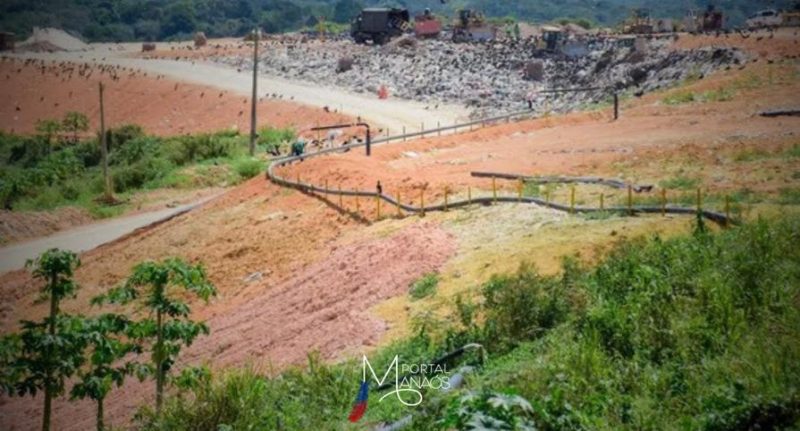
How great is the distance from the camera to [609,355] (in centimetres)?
878

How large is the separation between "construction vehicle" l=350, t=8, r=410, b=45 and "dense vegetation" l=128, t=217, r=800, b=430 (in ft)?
172

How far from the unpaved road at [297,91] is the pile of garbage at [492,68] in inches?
49.1

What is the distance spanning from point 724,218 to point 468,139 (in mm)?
16179

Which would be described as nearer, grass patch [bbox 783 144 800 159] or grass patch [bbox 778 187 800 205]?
grass patch [bbox 778 187 800 205]

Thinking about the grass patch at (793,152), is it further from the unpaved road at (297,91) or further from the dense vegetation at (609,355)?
the unpaved road at (297,91)

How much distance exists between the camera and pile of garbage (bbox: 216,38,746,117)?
37.8 m

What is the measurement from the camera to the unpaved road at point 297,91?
39.6m

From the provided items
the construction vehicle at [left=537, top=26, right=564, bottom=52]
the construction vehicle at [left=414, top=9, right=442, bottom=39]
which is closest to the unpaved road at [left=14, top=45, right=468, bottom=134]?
the construction vehicle at [left=537, top=26, right=564, bottom=52]

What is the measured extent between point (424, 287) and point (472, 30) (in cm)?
5028

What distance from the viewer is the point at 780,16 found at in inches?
1953

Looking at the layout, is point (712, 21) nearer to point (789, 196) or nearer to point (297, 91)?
point (297, 91)

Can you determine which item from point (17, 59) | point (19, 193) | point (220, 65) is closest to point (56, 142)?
point (19, 193)

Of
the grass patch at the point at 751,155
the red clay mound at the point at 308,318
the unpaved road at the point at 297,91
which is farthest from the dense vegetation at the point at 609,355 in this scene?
the unpaved road at the point at 297,91

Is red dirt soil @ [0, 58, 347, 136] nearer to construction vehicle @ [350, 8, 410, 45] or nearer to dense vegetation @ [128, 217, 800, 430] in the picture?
construction vehicle @ [350, 8, 410, 45]
